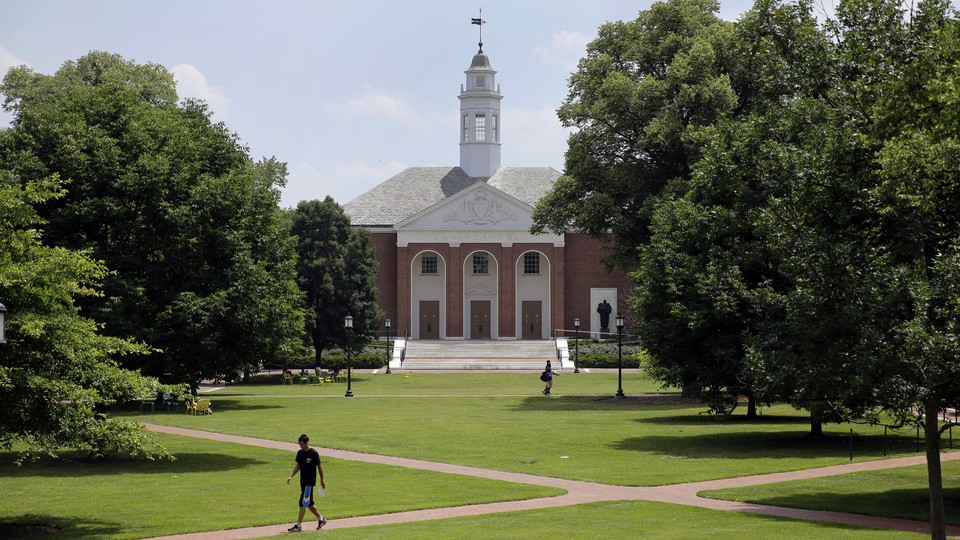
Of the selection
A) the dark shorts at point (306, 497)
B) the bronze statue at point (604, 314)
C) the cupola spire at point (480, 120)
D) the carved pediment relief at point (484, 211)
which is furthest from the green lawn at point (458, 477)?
the cupola spire at point (480, 120)

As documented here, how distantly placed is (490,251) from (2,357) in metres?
69.7

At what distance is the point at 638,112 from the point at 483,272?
43151 mm

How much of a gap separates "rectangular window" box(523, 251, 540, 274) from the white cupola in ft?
34.5

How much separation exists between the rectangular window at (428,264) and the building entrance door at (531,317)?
718cm

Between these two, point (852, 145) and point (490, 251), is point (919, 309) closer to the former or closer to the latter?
point (852, 145)

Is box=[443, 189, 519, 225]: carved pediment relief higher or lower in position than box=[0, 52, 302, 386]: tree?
higher

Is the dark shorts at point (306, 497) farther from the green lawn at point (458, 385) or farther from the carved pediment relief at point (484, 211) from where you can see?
the carved pediment relief at point (484, 211)

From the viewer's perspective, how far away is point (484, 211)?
8731 centimetres

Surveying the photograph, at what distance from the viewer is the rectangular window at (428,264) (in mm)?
88750

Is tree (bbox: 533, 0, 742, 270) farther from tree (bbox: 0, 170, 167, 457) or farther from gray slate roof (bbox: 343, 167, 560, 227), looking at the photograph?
gray slate roof (bbox: 343, 167, 560, 227)

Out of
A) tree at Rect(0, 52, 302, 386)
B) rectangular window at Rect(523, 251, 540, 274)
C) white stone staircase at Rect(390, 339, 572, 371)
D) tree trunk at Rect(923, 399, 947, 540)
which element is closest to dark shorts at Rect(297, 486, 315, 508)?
tree trunk at Rect(923, 399, 947, 540)

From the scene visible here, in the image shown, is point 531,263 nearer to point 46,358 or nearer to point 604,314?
point 604,314

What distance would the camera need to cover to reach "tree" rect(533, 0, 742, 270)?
148 ft

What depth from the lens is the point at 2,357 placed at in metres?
18.2
